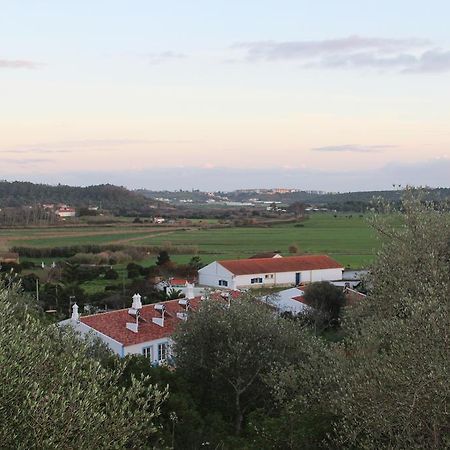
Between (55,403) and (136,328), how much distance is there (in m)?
24.1

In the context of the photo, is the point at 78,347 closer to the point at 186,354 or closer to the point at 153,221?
the point at 186,354

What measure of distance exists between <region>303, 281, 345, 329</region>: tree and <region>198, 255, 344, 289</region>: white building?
17.0m

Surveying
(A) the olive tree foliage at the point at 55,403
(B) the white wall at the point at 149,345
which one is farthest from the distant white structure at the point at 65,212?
(A) the olive tree foliage at the point at 55,403

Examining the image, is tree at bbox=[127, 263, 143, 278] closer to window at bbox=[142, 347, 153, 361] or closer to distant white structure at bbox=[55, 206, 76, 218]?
window at bbox=[142, 347, 153, 361]

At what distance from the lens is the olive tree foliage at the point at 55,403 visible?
30.4 feet

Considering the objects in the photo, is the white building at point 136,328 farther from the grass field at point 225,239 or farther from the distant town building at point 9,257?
the grass field at point 225,239

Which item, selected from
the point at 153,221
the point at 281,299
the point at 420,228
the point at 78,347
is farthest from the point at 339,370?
the point at 153,221

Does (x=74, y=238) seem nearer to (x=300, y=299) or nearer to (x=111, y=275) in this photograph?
(x=111, y=275)

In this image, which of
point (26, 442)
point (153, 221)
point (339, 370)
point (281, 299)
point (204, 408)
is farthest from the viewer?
point (153, 221)

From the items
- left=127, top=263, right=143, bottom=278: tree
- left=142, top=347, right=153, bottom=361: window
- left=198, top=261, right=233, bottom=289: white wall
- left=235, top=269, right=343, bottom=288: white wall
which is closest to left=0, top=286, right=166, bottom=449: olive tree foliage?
left=142, top=347, right=153, bottom=361: window

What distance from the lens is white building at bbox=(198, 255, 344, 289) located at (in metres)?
68.4

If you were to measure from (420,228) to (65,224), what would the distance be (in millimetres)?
121578

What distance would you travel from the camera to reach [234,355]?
73.3ft

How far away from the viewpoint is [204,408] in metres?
22.4
